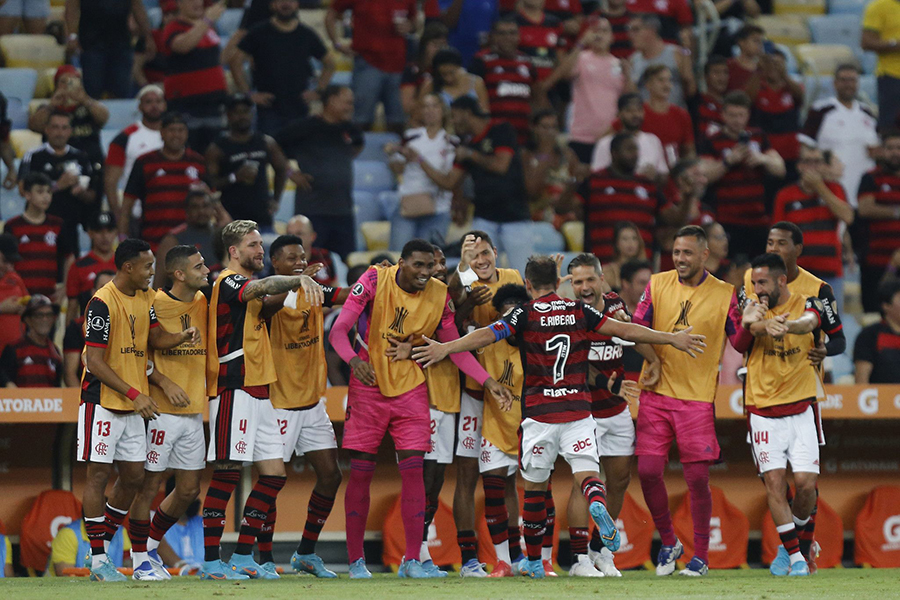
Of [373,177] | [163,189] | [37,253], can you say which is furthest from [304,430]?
[373,177]

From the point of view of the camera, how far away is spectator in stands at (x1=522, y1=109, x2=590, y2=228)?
1334cm

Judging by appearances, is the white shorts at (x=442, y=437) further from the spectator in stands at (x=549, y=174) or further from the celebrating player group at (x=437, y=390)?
the spectator in stands at (x=549, y=174)

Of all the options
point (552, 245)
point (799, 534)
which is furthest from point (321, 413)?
point (552, 245)

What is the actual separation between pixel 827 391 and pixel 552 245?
3.80 metres

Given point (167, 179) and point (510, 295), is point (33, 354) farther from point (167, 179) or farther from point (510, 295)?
point (510, 295)

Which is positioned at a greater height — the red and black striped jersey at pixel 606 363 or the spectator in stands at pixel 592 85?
the spectator in stands at pixel 592 85

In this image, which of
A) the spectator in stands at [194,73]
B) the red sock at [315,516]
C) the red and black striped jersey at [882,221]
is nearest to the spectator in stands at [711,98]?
the red and black striped jersey at [882,221]

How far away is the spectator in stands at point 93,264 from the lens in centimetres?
1143

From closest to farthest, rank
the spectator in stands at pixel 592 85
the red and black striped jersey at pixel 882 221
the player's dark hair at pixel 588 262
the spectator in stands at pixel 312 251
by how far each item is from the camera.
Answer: the player's dark hair at pixel 588 262
the spectator in stands at pixel 312 251
the red and black striped jersey at pixel 882 221
the spectator in stands at pixel 592 85

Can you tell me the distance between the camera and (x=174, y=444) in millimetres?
8820

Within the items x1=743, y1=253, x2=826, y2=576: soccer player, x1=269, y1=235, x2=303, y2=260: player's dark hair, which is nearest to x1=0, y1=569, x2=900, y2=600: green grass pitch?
x1=743, y1=253, x2=826, y2=576: soccer player

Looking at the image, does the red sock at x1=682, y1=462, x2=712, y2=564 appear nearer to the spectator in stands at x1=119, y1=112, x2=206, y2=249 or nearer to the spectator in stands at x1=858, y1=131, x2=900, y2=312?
the spectator in stands at x1=119, y1=112, x2=206, y2=249

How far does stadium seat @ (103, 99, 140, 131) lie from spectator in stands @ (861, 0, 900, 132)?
8.39 metres

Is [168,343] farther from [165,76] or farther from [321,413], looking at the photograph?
[165,76]
